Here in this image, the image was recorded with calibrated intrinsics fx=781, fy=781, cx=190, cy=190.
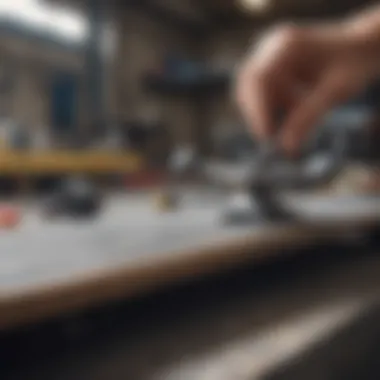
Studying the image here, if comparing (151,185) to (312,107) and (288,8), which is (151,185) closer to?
(312,107)

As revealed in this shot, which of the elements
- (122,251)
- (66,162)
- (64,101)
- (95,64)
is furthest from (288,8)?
(122,251)

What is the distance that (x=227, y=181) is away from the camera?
1.05 metres

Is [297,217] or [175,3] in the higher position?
[175,3]

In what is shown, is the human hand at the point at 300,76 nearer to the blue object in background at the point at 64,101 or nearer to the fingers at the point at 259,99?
the fingers at the point at 259,99

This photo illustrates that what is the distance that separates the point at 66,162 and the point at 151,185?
0.39 m

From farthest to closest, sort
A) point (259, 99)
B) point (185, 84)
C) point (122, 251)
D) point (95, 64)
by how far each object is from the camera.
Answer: point (185, 84)
point (95, 64)
point (259, 99)
point (122, 251)

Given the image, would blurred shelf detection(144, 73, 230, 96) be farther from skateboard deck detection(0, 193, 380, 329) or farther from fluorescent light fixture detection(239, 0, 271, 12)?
skateboard deck detection(0, 193, 380, 329)

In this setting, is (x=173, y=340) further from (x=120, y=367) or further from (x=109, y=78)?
(x=109, y=78)

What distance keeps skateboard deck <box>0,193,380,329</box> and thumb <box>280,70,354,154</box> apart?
0.09 m

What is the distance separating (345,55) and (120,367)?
1.82 feet

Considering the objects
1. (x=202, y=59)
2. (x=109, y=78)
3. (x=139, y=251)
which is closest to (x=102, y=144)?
(x=109, y=78)

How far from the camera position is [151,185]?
2.22 meters

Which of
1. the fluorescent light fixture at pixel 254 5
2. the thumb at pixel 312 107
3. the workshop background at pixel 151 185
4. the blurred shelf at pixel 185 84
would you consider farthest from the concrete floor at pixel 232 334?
the blurred shelf at pixel 185 84

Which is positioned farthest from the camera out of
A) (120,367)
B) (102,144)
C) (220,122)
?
(220,122)
